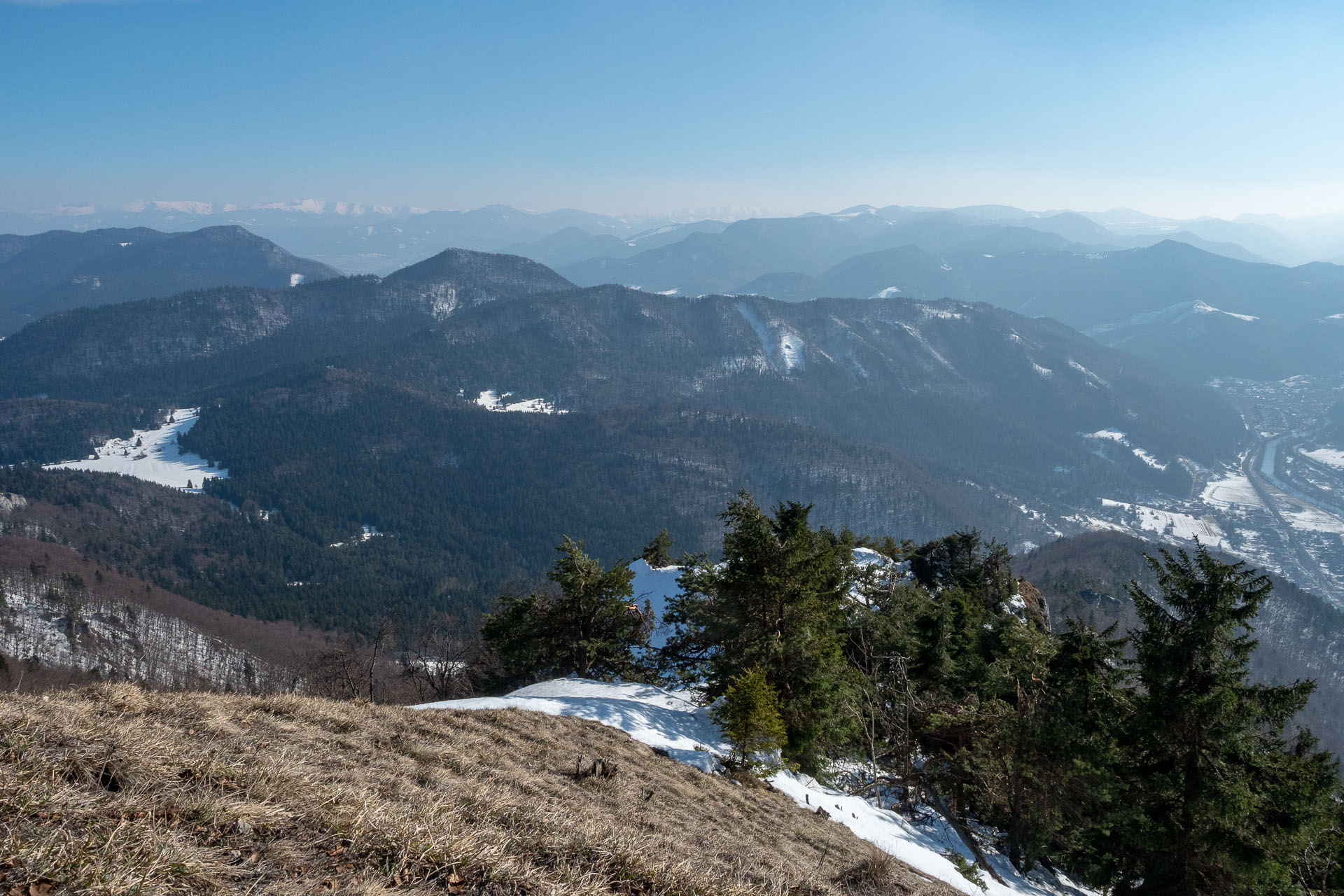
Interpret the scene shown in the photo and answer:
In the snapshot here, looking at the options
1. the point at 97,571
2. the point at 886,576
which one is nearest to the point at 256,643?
the point at 97,571

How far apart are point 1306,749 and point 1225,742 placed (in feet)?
24.8

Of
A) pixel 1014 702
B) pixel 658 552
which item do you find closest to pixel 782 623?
pixel 1014 702

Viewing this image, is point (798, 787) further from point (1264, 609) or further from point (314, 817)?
point (1264, 609)

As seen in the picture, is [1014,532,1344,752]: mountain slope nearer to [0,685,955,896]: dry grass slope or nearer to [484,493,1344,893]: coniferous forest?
[484,493,1344,893]: coniferous forest

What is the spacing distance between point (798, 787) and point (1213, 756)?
9550mm

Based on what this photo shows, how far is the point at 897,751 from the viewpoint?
20.5 metres

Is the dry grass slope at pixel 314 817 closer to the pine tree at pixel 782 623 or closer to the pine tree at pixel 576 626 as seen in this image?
the pine tree at pixel 782 623

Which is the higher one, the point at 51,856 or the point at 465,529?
the point at 51,856

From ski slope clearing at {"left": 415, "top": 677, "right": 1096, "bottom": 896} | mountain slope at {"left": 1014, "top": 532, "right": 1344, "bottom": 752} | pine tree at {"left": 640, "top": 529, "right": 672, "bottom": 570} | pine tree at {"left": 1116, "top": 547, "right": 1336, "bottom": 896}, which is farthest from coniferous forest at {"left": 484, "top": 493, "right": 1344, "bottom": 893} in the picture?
mountain slope at {"left": 1014, "top": 532, "right": 1344, "bottom": 752}

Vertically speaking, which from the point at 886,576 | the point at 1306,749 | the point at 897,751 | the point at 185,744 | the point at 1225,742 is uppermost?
the point at 185,744

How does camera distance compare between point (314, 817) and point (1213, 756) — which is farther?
point (1213, 756)

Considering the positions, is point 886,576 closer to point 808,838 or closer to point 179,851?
point 808,838

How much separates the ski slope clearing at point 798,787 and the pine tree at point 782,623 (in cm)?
153

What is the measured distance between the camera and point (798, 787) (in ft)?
53.5
